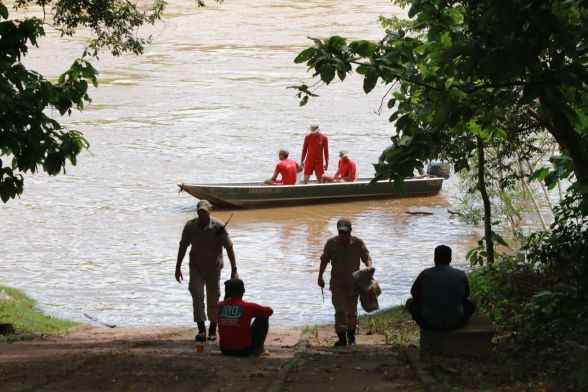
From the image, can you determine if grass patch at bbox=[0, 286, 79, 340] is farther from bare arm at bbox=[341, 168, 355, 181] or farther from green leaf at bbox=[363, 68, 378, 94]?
bare arm at bbox=[341, 168, 355, 181]

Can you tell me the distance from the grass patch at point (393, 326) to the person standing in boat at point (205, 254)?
185 cm

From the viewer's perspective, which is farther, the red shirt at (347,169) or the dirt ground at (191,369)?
the red shirt at (347,169)

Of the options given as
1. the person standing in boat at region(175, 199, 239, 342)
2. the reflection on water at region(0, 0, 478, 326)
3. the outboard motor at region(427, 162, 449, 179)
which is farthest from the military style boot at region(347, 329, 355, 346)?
the outboard motor at region(427, 162, 449, 179)

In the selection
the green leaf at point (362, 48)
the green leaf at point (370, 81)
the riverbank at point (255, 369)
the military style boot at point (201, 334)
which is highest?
the green leaf at point (362, 48)

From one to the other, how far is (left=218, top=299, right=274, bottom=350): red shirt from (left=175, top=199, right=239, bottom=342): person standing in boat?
1.05 m

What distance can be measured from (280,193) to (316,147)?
4.18ft

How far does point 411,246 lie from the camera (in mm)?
20844

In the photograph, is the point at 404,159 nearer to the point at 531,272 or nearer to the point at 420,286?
the point at 420,286

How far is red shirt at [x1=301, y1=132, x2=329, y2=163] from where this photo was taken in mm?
23266

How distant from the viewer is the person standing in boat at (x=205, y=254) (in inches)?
428

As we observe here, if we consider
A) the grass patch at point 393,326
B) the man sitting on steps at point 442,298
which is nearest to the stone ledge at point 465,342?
the man sitting on steps at point 442,298

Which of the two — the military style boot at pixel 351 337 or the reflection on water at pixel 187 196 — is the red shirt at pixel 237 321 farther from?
the reflection on water at pixel 187 196

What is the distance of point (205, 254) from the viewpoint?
36.0 feet

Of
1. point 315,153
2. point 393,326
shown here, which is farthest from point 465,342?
point 315,153
